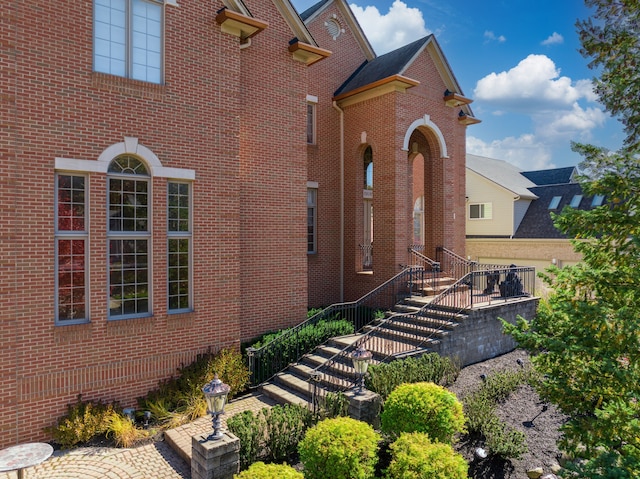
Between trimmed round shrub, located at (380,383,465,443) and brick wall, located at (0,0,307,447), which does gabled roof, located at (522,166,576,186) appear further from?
trimmed round shrub, located at (380,383,465,443)

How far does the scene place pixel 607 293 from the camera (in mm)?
5473

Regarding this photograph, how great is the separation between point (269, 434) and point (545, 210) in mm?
26159

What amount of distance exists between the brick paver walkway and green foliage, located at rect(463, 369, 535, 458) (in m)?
5.04

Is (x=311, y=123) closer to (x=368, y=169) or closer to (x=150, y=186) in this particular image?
(x=368, y=169)

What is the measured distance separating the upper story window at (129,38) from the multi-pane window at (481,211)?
81.3ft

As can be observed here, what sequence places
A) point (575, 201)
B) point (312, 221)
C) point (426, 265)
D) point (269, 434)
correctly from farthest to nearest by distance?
point (575, 201) → point (312, 221) → point (426, 265) → point (269, 434)

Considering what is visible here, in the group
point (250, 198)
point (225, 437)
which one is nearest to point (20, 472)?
point (225, 437)

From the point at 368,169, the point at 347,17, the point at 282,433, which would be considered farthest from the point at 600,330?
the point at 347,17

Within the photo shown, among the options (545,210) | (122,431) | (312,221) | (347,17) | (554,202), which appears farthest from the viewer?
(545,210)

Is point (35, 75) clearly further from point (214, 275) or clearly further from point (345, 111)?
point (345, 111)

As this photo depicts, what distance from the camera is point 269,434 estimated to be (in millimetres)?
7090

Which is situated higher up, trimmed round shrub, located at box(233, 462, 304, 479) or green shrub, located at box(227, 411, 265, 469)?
trimmed round shrub, located at box(233, 462, 304, 479)

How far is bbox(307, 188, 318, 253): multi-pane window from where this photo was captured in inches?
600

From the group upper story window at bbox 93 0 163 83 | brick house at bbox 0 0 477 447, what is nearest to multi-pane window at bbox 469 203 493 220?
brick house at bbox 0 0 477 447
